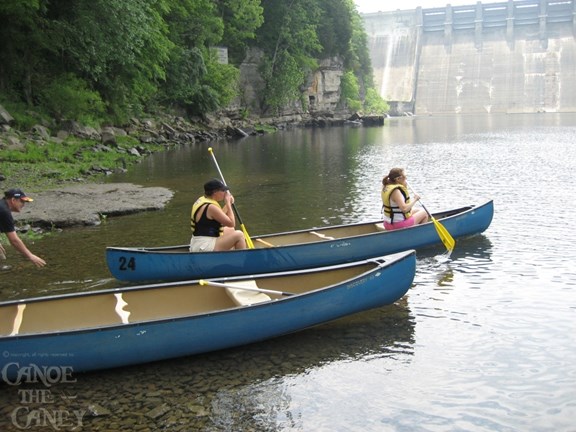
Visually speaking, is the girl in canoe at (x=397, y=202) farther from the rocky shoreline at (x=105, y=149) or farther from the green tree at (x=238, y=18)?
the green tree at (x=238, y=18)

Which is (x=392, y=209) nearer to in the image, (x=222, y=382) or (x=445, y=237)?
(x=445, y=237)

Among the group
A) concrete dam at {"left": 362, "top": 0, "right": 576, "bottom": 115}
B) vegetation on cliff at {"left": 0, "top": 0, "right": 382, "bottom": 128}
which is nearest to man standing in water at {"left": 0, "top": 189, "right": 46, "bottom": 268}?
vegetation on cliff at {"left": 0, "top": 0, "right": 382, "bottom": 128}

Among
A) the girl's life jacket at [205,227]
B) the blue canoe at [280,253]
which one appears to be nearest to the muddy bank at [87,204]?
the blue canoe at [280,253]

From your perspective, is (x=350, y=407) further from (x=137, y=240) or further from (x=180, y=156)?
(x=180, y=156)

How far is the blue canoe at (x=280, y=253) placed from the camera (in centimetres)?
1058

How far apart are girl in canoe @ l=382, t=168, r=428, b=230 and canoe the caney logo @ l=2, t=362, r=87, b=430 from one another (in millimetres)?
7486

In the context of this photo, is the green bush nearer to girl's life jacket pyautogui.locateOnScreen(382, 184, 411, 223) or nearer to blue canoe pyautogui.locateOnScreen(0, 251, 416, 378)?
girl's life jacket pyautogui.locateOnScreen(382, 184, 411, 223)

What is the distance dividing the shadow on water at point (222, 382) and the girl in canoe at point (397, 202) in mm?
4082

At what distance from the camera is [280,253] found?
11.1 metres

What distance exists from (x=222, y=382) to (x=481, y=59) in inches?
5192

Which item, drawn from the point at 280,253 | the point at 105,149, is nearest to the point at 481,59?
the point at 105,149

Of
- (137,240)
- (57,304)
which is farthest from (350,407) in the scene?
A: (137,240)

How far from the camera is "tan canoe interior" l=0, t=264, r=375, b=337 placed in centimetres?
782

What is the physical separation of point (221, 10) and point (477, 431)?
2398 inches
